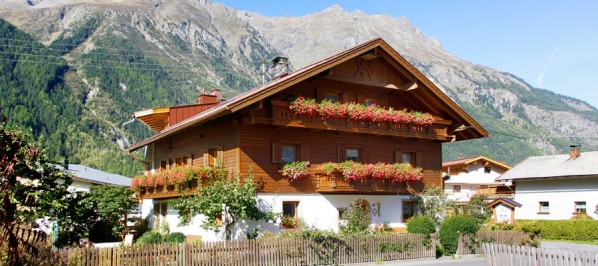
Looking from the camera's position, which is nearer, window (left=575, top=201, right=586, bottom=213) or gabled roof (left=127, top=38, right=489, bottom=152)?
gabled roof (left=127, top=38, right=489, bottom=152)

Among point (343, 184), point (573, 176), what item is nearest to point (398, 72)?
point (343, 184)

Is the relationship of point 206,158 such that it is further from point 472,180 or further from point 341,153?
point 472,180

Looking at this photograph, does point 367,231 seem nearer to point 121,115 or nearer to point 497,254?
point 497,254

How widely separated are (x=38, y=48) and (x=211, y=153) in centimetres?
12989

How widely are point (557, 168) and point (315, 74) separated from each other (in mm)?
27534

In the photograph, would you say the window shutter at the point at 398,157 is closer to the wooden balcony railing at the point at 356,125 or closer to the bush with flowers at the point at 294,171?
the wooden balcony railing at the point at 356,125

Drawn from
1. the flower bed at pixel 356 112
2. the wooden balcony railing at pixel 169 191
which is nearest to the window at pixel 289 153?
the flower bed at pixel 356 112

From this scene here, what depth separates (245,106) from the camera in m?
23.2

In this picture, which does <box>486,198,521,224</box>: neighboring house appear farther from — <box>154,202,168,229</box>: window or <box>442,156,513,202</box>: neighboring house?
<box>442,156,513,202</box>: neighboring house

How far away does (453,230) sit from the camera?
992 inches

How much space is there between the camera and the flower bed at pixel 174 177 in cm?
2422

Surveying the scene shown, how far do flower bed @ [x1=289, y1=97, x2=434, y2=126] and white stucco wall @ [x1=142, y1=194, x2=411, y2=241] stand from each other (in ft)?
12.1

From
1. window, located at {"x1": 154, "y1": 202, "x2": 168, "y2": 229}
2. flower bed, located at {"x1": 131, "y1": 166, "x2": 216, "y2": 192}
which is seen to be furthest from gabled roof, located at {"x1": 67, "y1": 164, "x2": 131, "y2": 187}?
flower bed, located at {"x1": 131, "y1": 166, "x2": 216, "y2": 192}

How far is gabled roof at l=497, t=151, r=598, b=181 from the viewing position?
138 ft
